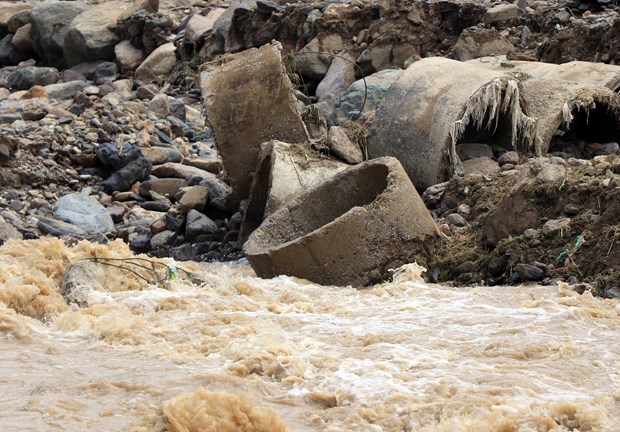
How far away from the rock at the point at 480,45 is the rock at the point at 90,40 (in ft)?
28.3

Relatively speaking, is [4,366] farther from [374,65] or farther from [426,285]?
[374,65]

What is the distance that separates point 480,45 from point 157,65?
7.32 m

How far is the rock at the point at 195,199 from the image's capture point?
972 centimetres

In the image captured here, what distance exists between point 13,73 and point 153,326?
14.3m

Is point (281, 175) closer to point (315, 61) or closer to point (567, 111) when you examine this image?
point (567, 111)

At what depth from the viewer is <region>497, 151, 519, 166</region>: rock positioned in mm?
8695

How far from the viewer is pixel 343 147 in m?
8.96

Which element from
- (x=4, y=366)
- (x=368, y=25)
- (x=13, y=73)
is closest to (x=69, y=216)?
(x=4, y=366)

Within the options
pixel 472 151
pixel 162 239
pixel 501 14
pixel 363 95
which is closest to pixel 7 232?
pixel 162 239

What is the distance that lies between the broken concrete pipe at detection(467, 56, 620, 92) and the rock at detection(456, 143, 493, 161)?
0.98 m

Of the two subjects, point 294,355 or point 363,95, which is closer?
point 294,355

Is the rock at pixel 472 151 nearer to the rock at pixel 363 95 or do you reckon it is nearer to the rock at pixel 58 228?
the rock at pixel 363 95

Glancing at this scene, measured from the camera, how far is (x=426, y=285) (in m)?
6.74

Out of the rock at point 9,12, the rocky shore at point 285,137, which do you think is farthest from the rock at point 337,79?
the rock at point 9,12
